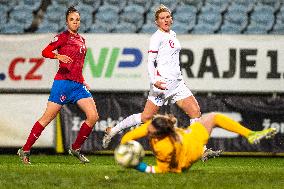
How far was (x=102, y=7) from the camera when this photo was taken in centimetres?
1659

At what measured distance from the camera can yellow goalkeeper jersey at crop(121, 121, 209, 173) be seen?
836cm

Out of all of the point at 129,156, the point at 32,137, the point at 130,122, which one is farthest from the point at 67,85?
the point at 129,156

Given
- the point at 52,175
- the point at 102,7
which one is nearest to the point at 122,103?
the point at 102,7

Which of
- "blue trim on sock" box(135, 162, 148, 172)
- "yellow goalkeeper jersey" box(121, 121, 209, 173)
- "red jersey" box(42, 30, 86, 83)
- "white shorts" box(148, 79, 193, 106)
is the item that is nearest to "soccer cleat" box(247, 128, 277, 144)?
"yellow goalkeeper jersey" box(121, 121, 209, 173)

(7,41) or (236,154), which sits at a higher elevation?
(7,41)

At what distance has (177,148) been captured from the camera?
8367 millimetres

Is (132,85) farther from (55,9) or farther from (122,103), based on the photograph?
(55,9)

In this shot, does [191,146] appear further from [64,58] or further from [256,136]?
[64,58]

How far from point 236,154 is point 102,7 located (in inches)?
176

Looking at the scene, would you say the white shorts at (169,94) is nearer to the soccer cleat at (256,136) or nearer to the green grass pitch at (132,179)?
the green grass pitch at (132,179)

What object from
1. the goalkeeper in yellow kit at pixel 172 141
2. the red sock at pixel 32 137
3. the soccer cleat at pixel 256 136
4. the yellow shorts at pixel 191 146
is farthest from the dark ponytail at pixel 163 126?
the red sock at pixel 32 137

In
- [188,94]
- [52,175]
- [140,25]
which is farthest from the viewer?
[140,25]

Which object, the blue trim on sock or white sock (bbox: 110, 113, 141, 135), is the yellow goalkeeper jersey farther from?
white sock (bbox: 110, 113, 141, 135)

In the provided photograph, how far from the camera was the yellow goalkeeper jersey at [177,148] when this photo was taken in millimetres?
8359
